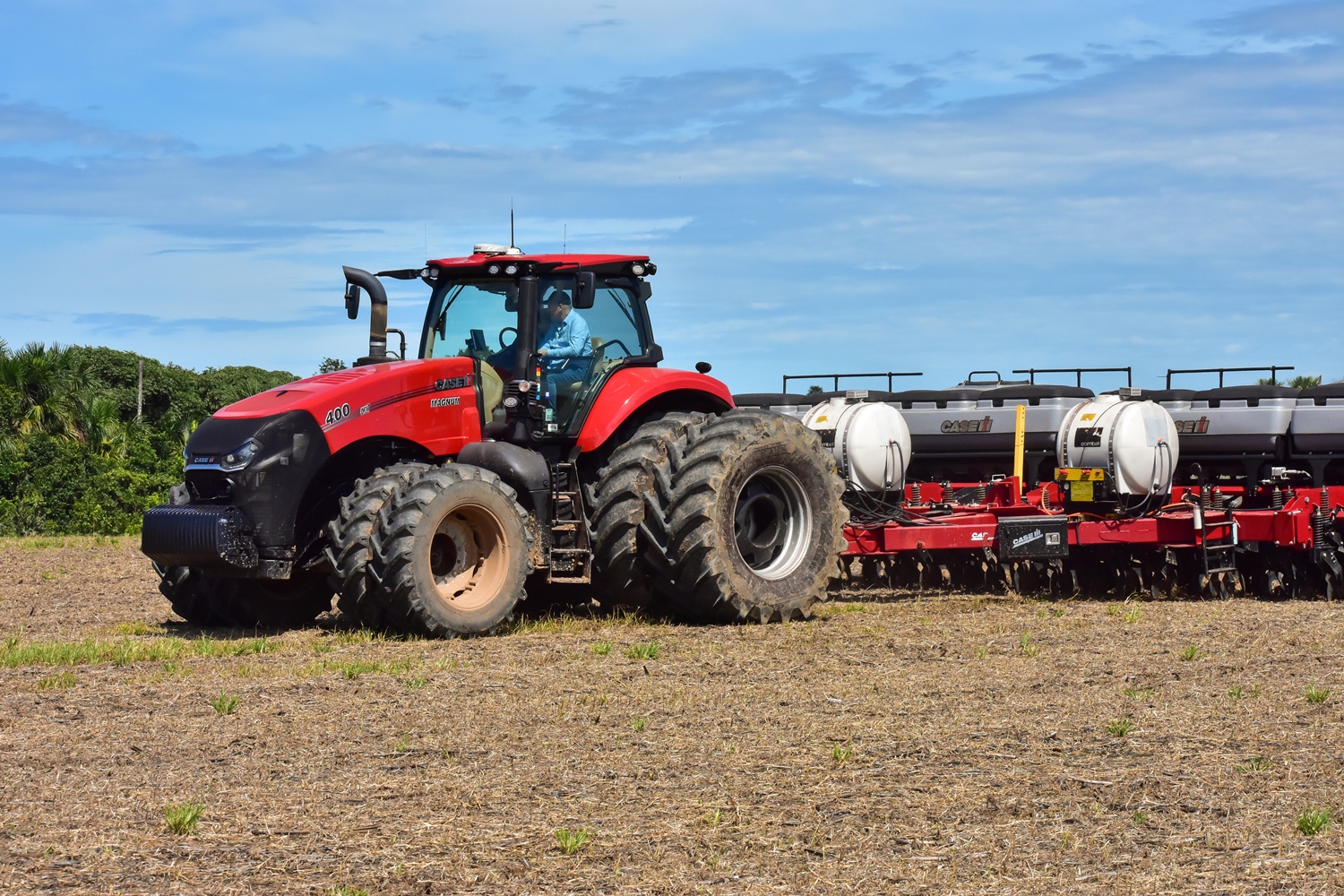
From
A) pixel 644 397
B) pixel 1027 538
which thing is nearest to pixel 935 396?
pixel 1027 538

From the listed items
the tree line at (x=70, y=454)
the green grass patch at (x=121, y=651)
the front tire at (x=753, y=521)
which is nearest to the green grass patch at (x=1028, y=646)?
the front tire at (x=753, y=521)

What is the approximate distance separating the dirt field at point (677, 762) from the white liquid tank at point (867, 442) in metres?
3.95

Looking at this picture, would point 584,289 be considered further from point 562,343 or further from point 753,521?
point 753,521

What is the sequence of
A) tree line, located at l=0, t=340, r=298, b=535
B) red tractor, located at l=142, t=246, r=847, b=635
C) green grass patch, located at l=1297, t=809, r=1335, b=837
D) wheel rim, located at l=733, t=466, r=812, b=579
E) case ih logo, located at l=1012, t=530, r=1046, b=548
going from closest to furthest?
green grass patch, located at l=1297, t=809, r=1335, b=837, red tractor, located at l=142, t=246, r=847, b=635, wheel rim, located at l=733, t=466, r=812, b=579, case ih logo, located at l=1012, t=530, r=1046, b=548, tree line, located at l=0, t=340, r=298, b=535

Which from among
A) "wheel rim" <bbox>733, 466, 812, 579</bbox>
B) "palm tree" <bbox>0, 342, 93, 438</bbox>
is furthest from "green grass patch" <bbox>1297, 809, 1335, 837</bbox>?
"palm tree" <bbox>0, 342, 93, 438</bbox>

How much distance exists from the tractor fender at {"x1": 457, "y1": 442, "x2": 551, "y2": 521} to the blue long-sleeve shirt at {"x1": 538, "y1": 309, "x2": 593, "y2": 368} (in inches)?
30.6

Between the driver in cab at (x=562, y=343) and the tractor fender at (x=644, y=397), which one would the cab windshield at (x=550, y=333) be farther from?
the tractor fender at (x=644, y=397)

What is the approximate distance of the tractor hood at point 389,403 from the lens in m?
10.7

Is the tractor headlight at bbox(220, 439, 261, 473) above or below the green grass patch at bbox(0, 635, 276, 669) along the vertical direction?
above

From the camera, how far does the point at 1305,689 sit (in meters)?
8.59

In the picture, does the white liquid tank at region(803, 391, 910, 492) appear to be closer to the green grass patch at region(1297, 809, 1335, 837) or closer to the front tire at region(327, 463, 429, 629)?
the front tire at region(327, 463, 429, 629)

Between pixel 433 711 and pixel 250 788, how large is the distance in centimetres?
166

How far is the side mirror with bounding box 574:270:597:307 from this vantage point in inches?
441

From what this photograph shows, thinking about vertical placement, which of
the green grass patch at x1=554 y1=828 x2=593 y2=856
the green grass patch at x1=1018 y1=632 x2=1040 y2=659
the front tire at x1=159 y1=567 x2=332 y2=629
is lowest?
the green grass patch at x1=554 y1=828 x2=593 y2=856
